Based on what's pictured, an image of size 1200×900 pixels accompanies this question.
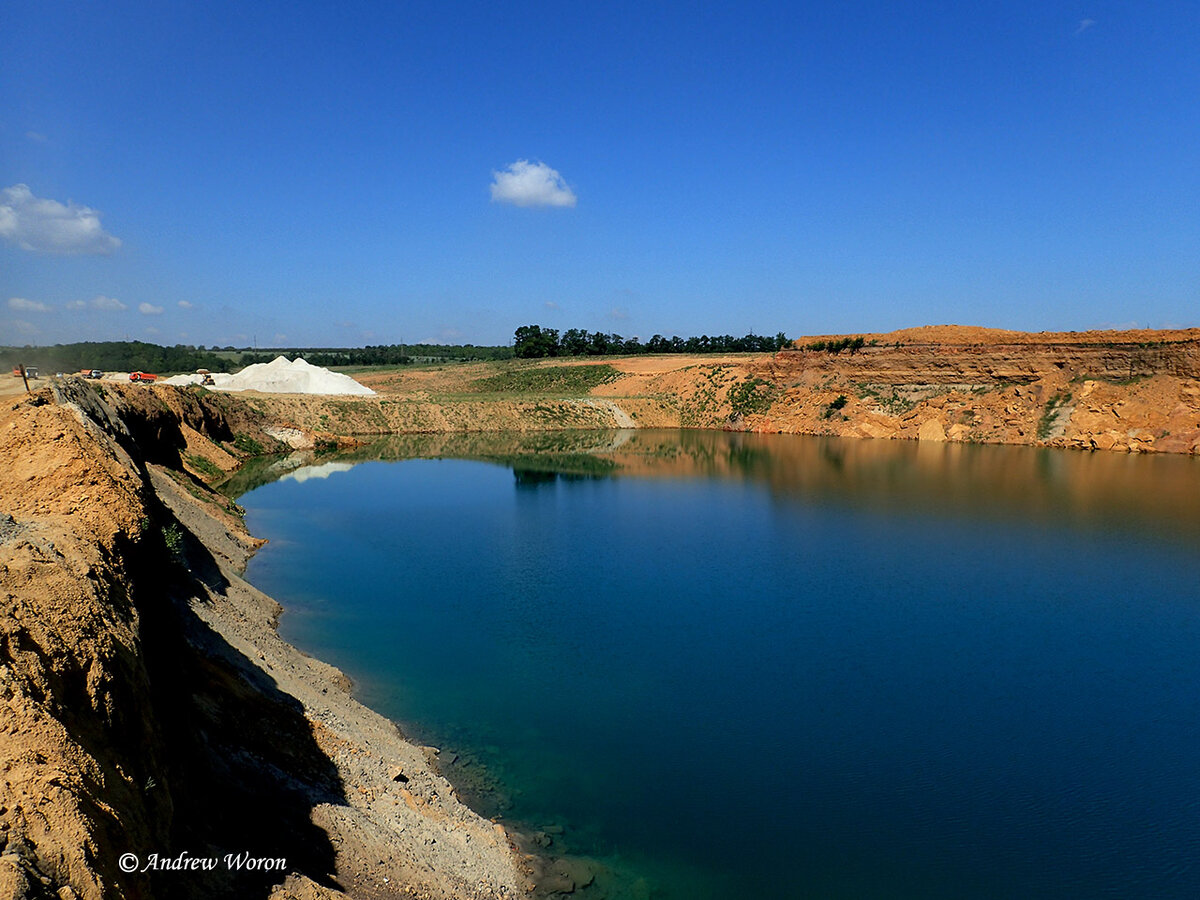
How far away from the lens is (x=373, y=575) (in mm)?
23297

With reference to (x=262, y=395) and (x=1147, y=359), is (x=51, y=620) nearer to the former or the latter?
(x=262, y=395)

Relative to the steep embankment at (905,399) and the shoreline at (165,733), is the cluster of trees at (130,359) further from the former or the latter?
the shoreline at (165,733)

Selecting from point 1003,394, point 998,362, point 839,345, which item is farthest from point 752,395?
point 1003,394

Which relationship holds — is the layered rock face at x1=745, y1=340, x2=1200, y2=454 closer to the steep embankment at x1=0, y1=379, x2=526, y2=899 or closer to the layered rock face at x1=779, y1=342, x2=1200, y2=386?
the layered rock face at x1=779, y1=342, x2=1200, y2=386

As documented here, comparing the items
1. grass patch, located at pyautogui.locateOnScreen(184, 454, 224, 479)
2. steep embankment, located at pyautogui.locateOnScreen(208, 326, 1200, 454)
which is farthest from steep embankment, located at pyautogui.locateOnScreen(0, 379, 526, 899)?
steep embankment, located at pyautogui.locateOnScreen(208, 326, 1200, 454)

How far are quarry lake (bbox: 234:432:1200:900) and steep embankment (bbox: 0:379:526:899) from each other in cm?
173

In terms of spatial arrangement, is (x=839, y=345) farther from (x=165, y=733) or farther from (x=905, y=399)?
(x=165, y=733)

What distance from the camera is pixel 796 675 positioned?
15711mm

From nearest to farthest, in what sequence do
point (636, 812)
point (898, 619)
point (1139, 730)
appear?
1. point (636, 812)
2. point (1139, 730)
3. point (898, 619)

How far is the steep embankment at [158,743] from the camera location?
16.3 feet

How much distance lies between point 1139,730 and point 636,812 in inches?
383

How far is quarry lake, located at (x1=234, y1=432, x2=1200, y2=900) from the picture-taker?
34.3 ft

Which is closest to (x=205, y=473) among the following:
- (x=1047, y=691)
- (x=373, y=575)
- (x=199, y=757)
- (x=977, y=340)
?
(x=373, y=575)

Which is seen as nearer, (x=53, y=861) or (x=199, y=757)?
(x=53, y=861)
